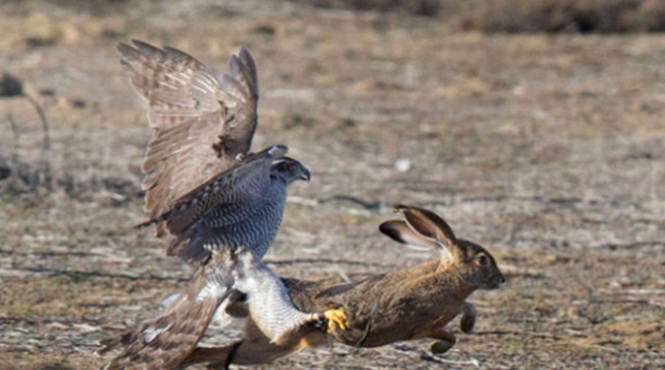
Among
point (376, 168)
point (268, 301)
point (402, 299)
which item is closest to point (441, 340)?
point (402, 299)

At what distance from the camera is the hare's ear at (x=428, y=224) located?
A: 5793 millimetres

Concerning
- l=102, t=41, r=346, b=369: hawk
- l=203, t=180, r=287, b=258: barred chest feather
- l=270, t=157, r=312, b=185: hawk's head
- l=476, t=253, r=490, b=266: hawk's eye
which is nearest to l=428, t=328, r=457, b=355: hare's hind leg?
l=476, t=253, r=490, b=266: hawk's eye

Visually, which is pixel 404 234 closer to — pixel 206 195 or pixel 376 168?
pixel 206 195

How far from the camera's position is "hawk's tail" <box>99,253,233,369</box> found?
5.84 metres

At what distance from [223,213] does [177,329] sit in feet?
1.77

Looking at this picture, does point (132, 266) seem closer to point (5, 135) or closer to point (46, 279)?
point (46, 279)

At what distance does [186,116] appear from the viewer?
6949 millimetres

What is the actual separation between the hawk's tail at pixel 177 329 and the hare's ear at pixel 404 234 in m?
0.71

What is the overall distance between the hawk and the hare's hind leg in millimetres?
472

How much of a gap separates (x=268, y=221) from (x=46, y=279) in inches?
79.6

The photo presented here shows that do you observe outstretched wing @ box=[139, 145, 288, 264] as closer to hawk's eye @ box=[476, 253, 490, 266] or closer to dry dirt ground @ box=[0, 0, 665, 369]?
dry dirt ground @ box=[0, 0, 665, 369]

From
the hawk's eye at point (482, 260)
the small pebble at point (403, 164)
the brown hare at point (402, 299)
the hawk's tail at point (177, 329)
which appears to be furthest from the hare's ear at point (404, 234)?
the small pebble at point (403, 164)

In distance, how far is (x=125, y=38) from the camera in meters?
16.8

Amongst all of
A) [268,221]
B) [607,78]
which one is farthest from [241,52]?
[607,78]
